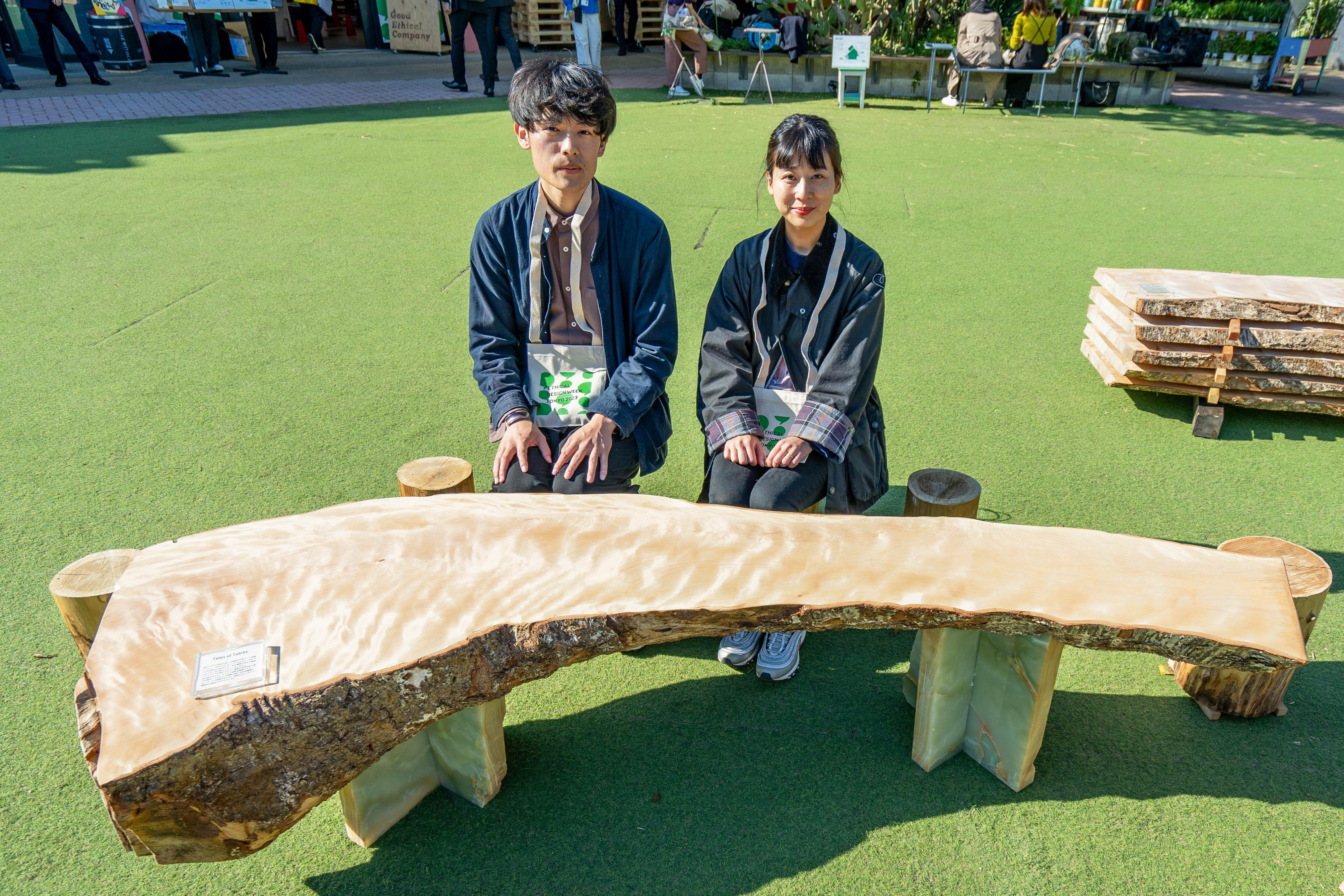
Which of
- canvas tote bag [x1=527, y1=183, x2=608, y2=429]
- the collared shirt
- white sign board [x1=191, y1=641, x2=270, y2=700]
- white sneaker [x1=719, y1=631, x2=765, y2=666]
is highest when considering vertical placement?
the collared shirt

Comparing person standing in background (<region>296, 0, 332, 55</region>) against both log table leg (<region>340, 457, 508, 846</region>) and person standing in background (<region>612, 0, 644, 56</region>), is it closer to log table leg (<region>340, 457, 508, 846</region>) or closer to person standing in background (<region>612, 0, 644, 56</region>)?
person standing in background (<region>612, 0, 644, 56</region>)

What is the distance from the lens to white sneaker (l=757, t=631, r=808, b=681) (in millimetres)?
2270

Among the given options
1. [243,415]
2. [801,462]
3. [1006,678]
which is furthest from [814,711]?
[243,415]

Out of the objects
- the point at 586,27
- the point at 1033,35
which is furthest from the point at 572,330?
the point at 1033,35

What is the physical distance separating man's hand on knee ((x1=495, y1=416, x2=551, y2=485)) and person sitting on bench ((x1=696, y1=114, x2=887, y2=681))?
Answer: 1.57 ft

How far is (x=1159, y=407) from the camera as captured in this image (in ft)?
11.7

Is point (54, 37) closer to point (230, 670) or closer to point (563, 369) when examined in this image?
point (563, 369)

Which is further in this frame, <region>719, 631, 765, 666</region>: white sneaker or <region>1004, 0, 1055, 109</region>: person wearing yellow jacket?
<region>1004, 0, 1055, 109</region>: person wearing yellow jacket

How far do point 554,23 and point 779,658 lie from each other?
1313cm

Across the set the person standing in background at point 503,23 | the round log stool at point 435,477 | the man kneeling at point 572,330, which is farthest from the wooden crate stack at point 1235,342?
the person standing in background at point 503,23

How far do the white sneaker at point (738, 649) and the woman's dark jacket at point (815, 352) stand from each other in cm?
39

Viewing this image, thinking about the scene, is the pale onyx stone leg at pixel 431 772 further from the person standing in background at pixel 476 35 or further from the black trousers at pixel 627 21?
the black trousers at pixel 627 21

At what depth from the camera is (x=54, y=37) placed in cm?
1056

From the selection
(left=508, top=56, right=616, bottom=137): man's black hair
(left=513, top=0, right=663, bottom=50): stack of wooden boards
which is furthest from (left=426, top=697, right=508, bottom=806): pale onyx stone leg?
(left=513, top=0, right=663, bottom=50): stack of wooden boards
